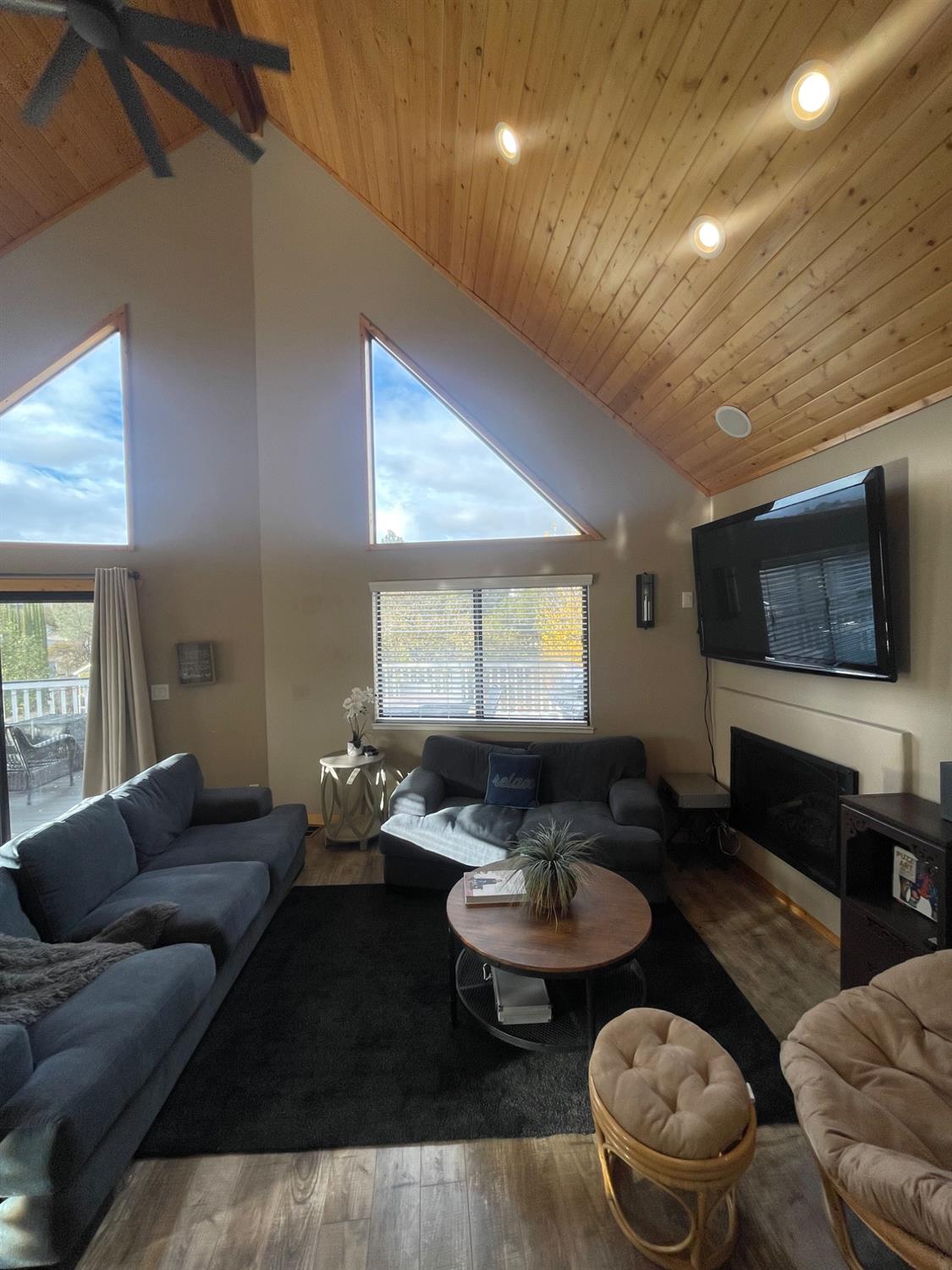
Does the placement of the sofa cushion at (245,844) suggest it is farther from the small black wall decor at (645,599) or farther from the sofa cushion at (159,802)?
the small black wall decor at (645,599)

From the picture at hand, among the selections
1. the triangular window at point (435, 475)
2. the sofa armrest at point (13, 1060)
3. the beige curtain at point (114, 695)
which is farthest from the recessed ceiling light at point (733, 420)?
the beige curtain at point (114, 695)

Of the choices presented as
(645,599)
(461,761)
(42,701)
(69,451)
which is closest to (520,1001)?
(461,761)

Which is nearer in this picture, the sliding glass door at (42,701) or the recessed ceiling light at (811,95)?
the recessed ceiling light at (811,95)

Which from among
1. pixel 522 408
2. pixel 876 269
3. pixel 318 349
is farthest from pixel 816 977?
pixel 318 349

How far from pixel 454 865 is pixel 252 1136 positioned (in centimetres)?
160

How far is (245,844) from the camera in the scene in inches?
122

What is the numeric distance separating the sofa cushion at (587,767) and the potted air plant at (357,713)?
1337mm

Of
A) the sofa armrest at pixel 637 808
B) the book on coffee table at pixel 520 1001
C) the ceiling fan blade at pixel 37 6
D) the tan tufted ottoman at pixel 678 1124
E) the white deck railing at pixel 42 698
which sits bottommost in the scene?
the book on coffee table at pixel 520 1001

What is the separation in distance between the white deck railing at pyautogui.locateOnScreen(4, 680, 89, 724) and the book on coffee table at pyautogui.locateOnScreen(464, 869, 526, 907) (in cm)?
339

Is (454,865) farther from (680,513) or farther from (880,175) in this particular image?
(880,175)

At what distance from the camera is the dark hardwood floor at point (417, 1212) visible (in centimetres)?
146

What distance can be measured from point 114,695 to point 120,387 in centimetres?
240

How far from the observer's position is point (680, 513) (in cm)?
407

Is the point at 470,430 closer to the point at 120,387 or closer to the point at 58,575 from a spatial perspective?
the point at 120,387
